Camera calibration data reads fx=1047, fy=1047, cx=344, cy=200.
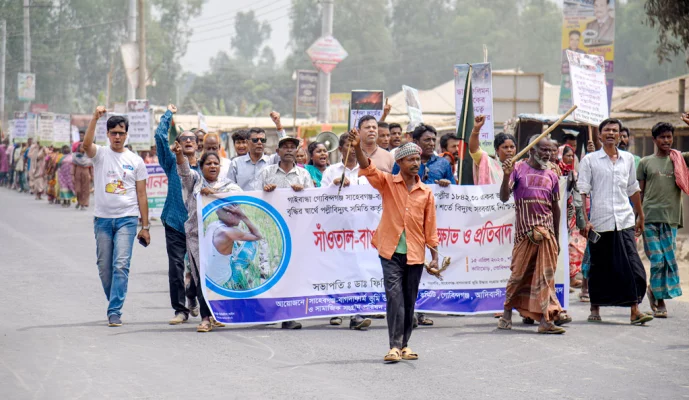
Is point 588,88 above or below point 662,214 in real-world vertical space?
above

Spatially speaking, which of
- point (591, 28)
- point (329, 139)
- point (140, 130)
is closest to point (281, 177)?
point (329, 139)

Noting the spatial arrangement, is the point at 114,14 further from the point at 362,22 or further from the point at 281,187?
the point at 281,187

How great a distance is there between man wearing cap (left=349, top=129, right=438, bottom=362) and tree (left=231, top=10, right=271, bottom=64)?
178932mm

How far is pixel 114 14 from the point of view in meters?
89.2

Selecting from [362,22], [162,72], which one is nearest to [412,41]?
[362,22]

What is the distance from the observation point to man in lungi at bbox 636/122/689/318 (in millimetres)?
10273

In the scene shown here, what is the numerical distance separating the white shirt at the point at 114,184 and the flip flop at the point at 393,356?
3.10 metres

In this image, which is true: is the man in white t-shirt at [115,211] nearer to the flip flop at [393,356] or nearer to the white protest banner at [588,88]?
the flip flop at [393,356]

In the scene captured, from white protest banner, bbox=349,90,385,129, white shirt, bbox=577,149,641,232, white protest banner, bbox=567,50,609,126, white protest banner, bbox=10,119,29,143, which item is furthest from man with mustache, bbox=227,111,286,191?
white protest banner, bbox=10,119,29,143

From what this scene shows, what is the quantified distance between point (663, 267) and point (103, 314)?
17.9 ft

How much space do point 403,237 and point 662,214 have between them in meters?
3.79

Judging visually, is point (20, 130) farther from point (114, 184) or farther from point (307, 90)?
point (114, 184)


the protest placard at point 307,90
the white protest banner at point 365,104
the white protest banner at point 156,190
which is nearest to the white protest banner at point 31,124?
the protest placard at point 307,90

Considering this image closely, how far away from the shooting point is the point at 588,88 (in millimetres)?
11008
